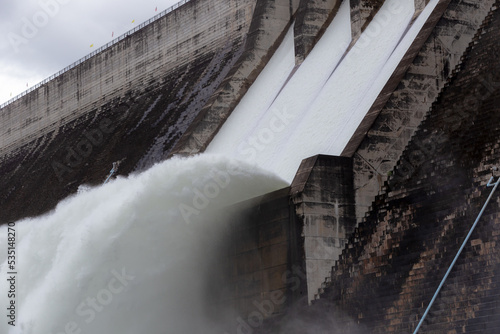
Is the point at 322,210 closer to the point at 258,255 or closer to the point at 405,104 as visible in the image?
the point at 258,255

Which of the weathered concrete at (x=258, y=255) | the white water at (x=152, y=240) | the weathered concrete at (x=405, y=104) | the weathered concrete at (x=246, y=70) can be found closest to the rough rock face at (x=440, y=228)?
the weathered concrete at (x=405, y=104)

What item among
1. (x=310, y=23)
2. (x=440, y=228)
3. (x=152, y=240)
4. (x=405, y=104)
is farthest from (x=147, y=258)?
(x=310, y=23)

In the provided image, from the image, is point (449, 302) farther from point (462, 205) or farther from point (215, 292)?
point (215, 292)

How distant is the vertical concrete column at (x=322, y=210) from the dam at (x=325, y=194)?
0.03 m

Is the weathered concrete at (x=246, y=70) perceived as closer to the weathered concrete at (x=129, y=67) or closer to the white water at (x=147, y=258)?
the weathered concrete at (x=129, y=67)

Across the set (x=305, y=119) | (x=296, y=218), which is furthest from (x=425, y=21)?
(x=296, y=218)

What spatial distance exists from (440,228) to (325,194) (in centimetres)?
287

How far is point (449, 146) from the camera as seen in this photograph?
741 inches

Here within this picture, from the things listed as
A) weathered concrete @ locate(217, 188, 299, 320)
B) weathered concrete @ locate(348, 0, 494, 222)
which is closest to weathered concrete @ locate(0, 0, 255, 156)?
weathered concrete @ locate(348, 0, 494, 222)

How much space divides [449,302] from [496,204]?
6.20 ft

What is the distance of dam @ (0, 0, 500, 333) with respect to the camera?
57.0ft

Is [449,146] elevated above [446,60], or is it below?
below

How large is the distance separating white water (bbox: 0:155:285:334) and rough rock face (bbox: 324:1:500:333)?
3.14 m

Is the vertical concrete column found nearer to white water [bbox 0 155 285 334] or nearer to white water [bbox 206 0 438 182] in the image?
white water [bbox 206 0 438 182]
